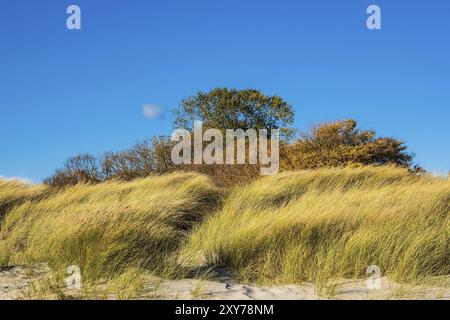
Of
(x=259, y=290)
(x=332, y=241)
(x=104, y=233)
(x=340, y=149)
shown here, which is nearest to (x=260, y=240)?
(x=332, y=241)

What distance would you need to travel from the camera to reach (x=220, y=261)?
647 centimetres

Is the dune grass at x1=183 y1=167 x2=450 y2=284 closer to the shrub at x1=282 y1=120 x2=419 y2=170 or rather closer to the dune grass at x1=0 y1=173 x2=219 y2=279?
the dune grass at x1=0 y1=173 x2=219 y2=279

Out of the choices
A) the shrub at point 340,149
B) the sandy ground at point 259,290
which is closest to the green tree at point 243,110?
the shrub at point 340,149

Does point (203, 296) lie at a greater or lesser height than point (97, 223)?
lesser

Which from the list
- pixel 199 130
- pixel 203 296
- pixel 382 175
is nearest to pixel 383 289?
pixel 203 296

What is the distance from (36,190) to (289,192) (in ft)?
18.4

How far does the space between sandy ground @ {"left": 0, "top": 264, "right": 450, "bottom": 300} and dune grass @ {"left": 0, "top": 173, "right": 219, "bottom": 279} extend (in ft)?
1.46

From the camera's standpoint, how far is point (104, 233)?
6.43m

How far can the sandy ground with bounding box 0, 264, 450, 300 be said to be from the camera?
5.11 meters

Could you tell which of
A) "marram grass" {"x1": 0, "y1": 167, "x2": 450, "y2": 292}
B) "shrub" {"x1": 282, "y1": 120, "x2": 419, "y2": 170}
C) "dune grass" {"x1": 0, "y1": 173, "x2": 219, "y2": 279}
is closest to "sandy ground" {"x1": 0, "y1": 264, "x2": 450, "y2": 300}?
"marram grass" {"x1": 0, "y1": 167, "x2": 450, "y2": 292}

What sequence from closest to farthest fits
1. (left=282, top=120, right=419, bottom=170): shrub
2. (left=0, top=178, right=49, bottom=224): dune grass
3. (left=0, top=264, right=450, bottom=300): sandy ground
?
(left=0, top=264, right=450, bottom=300): sandy ground → (left=0, top=178, right=49, bottom=224): dune grass → (left=282, top=120, right=419, bottom=170): shrub
